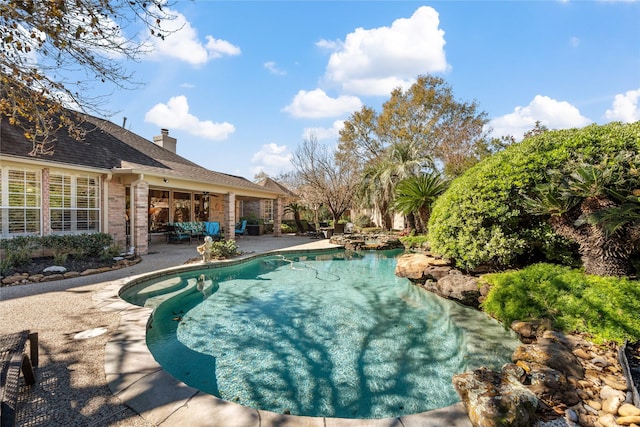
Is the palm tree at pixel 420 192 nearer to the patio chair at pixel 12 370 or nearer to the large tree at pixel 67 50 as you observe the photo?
the large tree at pixel 67 50

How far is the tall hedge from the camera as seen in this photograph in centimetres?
586

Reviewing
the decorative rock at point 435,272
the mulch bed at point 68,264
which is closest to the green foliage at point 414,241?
the decorative rock at point 435,272

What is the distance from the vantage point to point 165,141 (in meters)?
19.0

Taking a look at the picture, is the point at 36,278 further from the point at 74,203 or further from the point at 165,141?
the point at 165,141

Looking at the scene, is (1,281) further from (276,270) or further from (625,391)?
(625,391)

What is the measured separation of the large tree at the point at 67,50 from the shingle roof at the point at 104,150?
3001mm

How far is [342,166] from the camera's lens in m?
24.8

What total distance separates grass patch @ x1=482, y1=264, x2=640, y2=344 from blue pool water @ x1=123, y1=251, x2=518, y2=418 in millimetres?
534

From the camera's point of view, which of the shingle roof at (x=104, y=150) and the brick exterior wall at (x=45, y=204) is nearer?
the shingle roof at (x=104, y=150)

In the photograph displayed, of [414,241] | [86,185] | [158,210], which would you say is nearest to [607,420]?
[414,241]

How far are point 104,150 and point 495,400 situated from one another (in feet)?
49.3

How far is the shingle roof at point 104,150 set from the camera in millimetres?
9438

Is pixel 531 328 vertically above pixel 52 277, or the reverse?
pixel 52 277

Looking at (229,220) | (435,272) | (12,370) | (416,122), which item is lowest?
(435,272)
